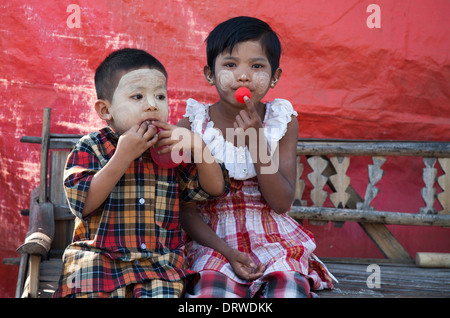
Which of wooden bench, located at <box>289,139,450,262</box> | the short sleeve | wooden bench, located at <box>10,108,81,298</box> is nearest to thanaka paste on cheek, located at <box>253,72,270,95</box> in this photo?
the short sleeve

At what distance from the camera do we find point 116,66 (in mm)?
2109

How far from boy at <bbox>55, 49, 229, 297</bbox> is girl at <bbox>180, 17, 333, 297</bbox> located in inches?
6.3

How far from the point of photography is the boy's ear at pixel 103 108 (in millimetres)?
2119

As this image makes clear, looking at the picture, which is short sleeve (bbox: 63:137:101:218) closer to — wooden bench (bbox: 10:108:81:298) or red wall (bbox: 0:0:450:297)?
wooden bench (bbox: 10:108:81:298)

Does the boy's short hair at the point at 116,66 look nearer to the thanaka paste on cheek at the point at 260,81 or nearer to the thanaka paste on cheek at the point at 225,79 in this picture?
the thanaka paste on cheek at the point at 225,79

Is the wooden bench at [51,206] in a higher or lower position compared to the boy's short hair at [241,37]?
lower

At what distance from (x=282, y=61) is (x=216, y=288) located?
166 centimetres

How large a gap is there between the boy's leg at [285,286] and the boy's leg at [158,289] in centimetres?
32

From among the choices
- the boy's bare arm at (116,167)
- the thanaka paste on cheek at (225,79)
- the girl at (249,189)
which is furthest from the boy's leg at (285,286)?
the thanaka paste on cheek at (225,79)

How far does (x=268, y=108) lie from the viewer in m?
2.51

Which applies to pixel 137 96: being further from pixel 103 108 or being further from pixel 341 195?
pixel 341 195

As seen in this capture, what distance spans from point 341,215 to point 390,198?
0.42 m

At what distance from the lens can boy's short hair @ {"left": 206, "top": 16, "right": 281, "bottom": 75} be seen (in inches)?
89.4
